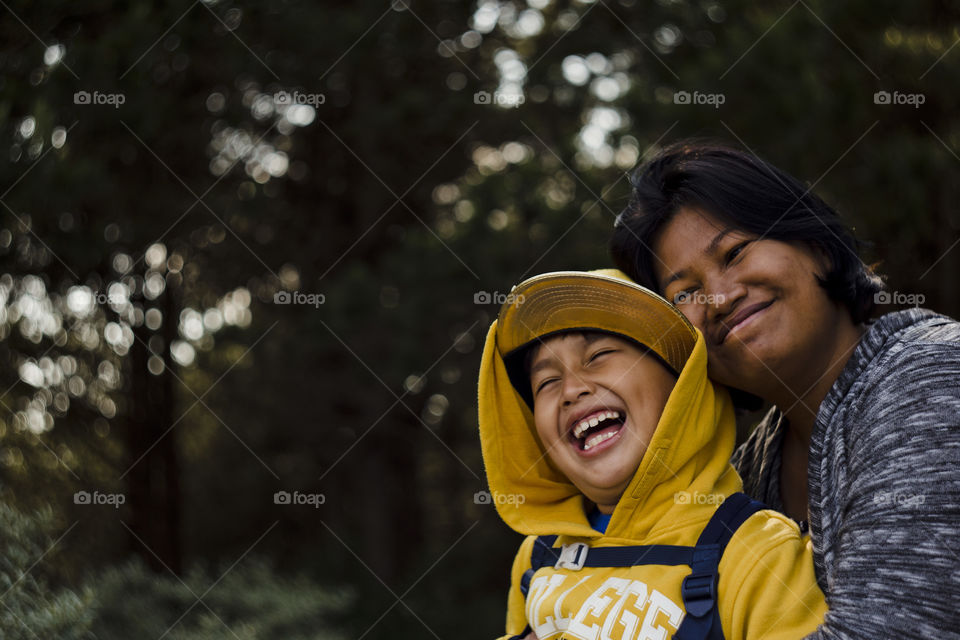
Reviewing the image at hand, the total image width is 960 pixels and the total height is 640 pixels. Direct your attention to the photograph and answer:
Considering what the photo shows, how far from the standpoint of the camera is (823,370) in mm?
1850

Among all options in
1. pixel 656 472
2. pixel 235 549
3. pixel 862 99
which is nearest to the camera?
pixel 656 472

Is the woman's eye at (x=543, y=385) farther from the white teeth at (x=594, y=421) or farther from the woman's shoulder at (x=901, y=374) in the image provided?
the woman's shoulder at (x=901, y=374)

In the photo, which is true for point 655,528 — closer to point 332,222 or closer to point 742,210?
point 742,210

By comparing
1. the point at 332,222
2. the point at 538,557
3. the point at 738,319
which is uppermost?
the point at 738,319

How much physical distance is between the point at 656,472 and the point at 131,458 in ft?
17.2

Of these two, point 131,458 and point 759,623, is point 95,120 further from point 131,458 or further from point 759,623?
point 759,623

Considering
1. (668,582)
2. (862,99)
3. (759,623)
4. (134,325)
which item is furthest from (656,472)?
(134,325)

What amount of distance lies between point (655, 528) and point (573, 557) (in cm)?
23

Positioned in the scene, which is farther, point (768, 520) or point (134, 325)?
point (134, 325)

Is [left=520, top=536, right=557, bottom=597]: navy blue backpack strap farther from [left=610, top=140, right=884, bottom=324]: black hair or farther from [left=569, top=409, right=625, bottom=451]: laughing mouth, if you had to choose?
[left=610, top=140, right=884, bottom=324]: black hair

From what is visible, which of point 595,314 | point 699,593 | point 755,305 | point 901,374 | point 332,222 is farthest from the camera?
point 332,222

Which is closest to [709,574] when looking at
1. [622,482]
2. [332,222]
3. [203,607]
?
[622,482]

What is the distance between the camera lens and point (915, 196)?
4.05 metres

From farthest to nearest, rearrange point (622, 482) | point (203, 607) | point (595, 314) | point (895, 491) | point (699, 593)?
point (203, 607) → point (595, 314) → point (622, 482) → point (699, 593) → point (895, 491)
